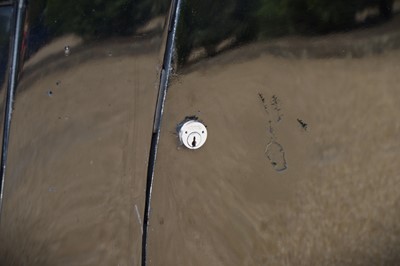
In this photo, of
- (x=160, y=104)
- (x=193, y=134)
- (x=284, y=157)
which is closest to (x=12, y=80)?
(x=160, y=104)

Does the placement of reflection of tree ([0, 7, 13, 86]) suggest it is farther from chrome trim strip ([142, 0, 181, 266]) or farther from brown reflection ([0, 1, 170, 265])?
chrome trim strip ([142, 0, 181, 266])

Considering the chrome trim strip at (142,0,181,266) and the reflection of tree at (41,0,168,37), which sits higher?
the reflection of tree at (41,0,168,37)

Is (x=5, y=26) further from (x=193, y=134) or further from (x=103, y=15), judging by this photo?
(x=193, y=134)

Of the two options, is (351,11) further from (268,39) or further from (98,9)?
(98,9)

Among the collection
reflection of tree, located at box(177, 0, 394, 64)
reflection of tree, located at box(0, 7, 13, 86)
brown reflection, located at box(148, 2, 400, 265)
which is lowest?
brown reflection, located at box(148, 2, 400, 265)

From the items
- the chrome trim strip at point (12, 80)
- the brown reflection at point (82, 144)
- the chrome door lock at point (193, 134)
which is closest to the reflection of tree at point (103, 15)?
the brown reflection at point (82, 144)

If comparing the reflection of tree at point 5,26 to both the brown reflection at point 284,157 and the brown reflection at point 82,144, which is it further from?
the brown reflection at point 284,157

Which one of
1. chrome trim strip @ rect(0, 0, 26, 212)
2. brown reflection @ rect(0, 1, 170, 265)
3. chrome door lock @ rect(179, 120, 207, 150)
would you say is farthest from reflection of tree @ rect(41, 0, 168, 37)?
chrome door lock @ rect(179, 120, 207, 150)
